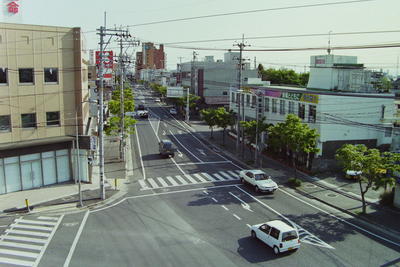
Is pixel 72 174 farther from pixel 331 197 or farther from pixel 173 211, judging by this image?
pixel 331 197

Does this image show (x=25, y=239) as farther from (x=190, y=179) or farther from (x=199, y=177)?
(x=199, y=177)

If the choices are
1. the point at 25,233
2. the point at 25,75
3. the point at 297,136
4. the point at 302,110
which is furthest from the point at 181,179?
the point at 302,110

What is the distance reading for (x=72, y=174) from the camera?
3403cm

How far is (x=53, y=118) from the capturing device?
31.9 m

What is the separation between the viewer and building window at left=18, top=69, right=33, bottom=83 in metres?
29.9

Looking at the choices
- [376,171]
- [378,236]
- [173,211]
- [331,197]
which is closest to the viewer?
[378,236]

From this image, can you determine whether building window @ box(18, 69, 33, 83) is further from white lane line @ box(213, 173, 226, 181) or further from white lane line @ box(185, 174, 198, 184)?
white lane line @ box(213, 173, 226, 181)

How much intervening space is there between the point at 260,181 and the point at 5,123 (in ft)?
70.6

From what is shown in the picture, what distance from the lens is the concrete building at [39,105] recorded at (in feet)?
96.0

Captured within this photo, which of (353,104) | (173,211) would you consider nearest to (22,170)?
(173,211)

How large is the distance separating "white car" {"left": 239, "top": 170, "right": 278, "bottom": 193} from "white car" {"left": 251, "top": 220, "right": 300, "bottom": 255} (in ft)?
32.9

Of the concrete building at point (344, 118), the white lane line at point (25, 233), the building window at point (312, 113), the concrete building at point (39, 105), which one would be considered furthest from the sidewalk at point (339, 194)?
the white lane line at point (25, 233)

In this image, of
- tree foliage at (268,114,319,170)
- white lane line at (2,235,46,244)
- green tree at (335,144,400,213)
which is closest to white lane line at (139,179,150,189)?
white lane line at (2,235,46,244)

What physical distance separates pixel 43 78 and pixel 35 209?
11.1 meters
